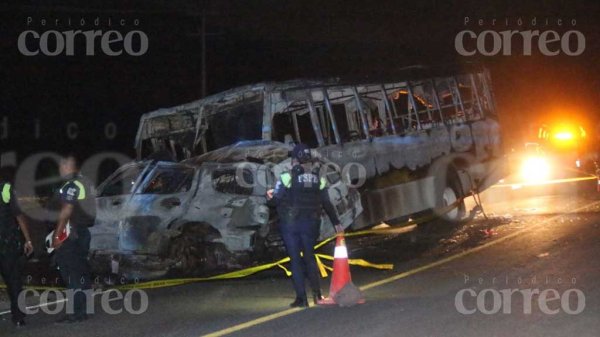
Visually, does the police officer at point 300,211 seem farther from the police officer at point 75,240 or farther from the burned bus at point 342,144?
the burned bus at point 342,144

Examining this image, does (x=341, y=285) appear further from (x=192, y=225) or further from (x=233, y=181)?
(x=233, y=181)

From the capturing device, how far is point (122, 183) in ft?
37.3

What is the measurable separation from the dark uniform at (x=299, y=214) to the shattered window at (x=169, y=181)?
9.84 feet

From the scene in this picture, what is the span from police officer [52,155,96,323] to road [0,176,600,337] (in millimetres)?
285

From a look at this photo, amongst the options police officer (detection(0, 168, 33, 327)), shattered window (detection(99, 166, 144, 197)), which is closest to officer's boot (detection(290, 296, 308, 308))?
police officer (detection(0, 168, 33, 327))

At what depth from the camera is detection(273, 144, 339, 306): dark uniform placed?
7.99 metres

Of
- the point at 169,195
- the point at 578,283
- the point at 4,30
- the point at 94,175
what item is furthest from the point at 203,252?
the point at 94,175

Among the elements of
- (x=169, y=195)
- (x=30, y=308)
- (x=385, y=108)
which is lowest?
(x=30, y=308)

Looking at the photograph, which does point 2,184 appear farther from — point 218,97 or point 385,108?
point 385,108

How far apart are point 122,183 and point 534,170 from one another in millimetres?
12733

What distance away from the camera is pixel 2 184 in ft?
25.2

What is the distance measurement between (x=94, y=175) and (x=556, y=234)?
22285 millimetres

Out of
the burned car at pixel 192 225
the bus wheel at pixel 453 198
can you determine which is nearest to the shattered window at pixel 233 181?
the burned car at pixel 192 225

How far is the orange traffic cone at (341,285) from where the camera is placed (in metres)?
7.85
